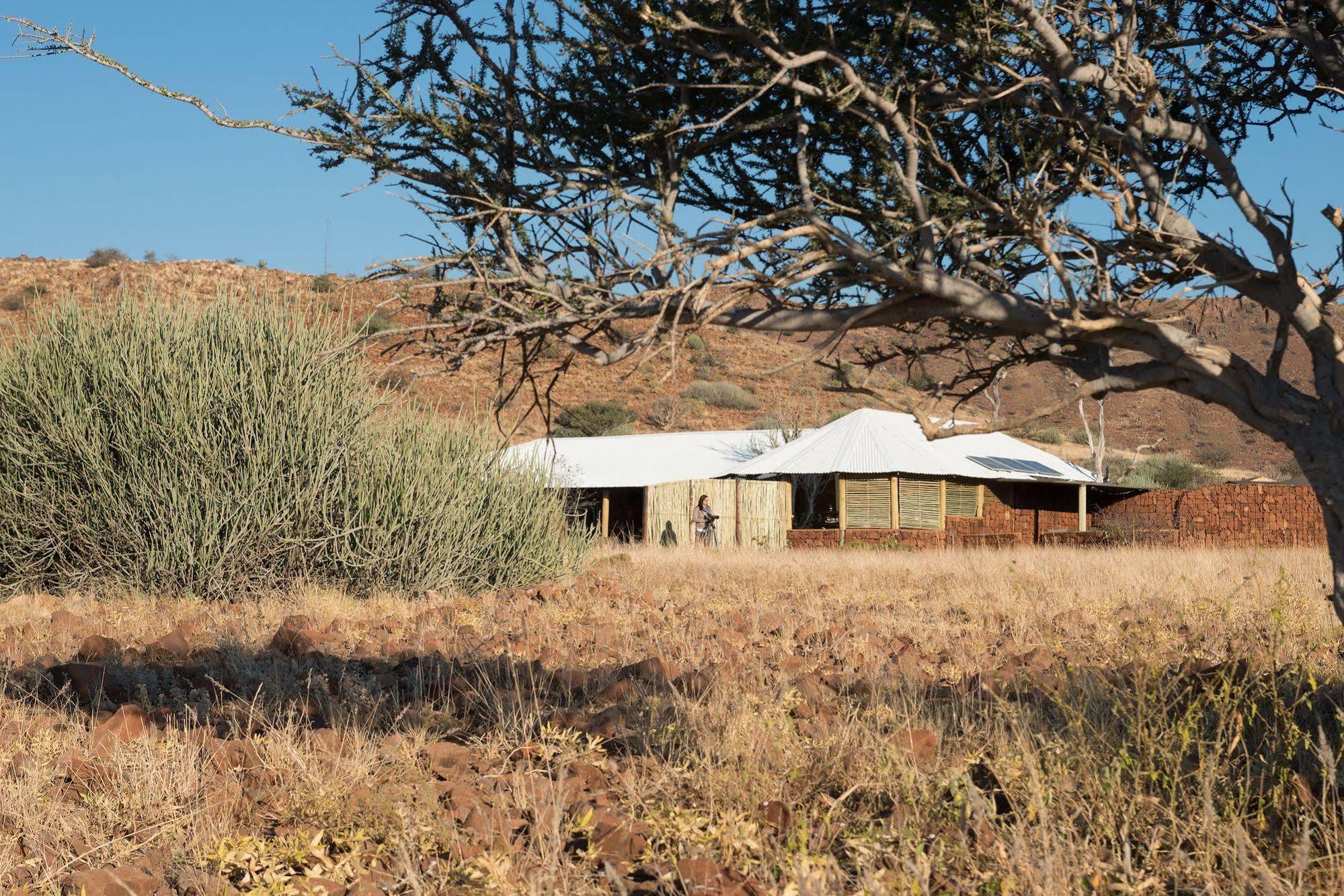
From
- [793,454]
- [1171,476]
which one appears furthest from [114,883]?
[1171,476]

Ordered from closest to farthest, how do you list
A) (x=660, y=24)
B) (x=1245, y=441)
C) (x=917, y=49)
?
1. (x=660, y=24)
2. (x=917, y=49)
3. (x=1245, y=441)

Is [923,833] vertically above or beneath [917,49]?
beneath

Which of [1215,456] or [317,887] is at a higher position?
[1215,456]

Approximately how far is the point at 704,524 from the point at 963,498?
7.59 meters

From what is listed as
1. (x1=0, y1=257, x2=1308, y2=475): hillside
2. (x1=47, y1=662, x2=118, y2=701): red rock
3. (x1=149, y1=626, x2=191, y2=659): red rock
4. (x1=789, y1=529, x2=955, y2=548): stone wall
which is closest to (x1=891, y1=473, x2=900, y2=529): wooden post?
(x1=789, y1=529, x2=955, y2=548): stone wall

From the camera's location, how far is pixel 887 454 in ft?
89.6

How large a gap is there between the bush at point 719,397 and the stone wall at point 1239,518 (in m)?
28.2

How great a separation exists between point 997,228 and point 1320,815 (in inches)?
87.9

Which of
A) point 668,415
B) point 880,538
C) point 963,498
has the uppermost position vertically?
point 668,415

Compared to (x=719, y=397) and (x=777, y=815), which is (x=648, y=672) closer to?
(x=777, y=815)

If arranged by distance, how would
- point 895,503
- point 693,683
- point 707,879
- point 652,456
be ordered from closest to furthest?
point 707,879, point 693,683, point 895,503, point 652,456

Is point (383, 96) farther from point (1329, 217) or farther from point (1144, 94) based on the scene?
point (1329, 217)

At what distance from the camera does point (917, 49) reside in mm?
4375

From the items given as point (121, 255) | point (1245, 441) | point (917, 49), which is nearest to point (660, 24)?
point (917, 49)
